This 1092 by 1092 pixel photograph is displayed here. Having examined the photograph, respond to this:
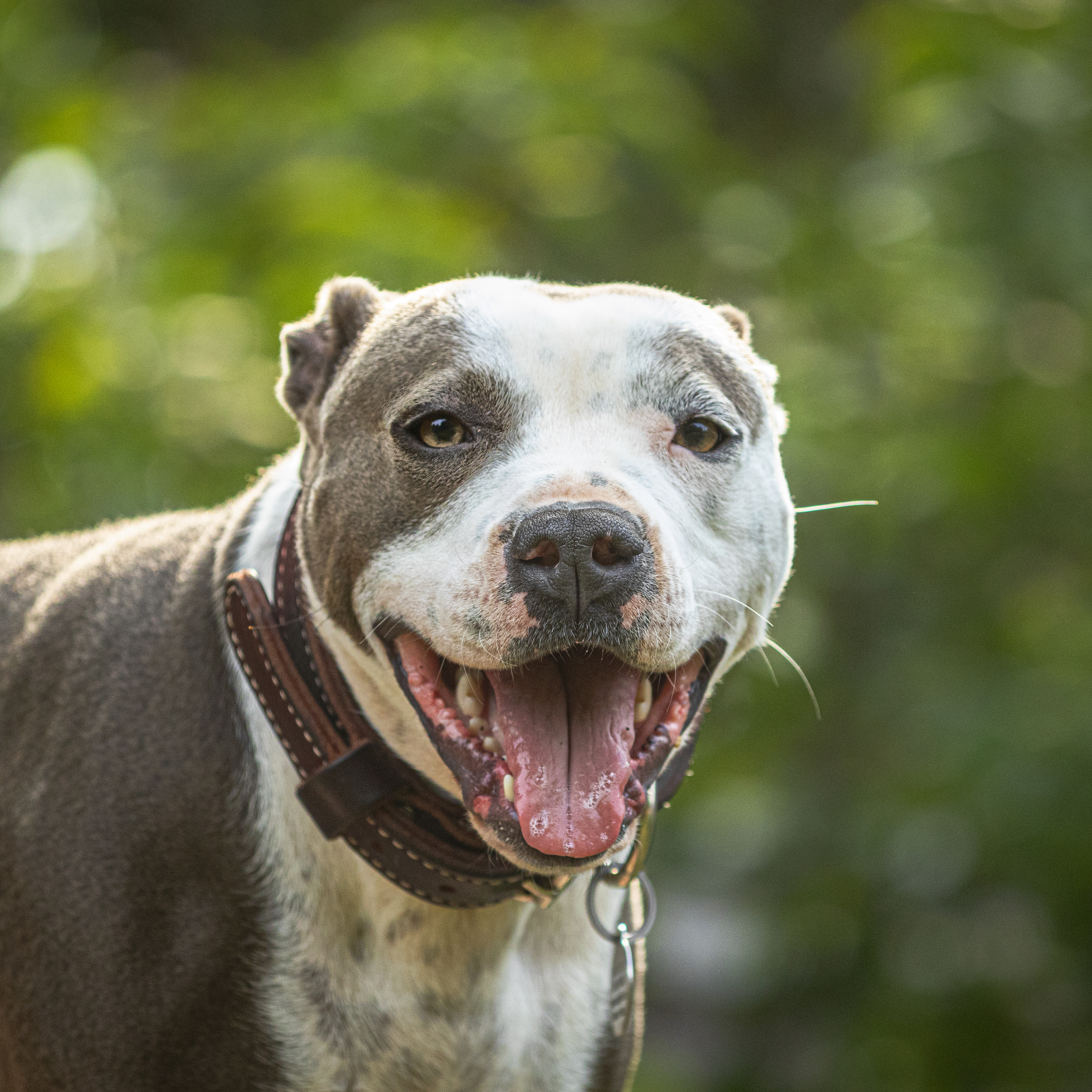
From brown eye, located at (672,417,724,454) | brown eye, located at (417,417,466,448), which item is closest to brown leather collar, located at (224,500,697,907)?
brown eye, located at (417,417,466,448)

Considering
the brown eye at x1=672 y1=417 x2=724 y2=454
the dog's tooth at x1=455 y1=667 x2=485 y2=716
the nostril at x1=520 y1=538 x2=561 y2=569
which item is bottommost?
the dog's tooth at x1=455 y1=667 x2=485 y2=716

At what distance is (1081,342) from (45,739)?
503cm

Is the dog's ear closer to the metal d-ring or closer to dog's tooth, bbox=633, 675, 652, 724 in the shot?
dog's tooth, bbox=633, 675, 652, 724

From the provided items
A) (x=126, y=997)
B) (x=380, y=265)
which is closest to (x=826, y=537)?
(x=380, y=265)

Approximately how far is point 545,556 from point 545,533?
39 millimetres

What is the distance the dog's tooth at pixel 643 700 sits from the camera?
98.3 inches

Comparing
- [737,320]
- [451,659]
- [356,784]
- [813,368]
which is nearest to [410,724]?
[356,784]

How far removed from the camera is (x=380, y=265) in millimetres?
5438

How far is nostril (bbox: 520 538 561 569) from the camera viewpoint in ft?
7.40

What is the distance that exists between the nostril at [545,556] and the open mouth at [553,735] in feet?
0.64

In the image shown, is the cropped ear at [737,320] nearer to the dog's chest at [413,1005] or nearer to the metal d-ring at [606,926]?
the metal d-ring at [606,926]

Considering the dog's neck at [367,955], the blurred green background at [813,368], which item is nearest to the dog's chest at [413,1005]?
the dog's neck at [367,955]

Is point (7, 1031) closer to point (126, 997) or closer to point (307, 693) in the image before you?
point (126, 997)

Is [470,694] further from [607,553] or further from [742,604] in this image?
[742,604]
